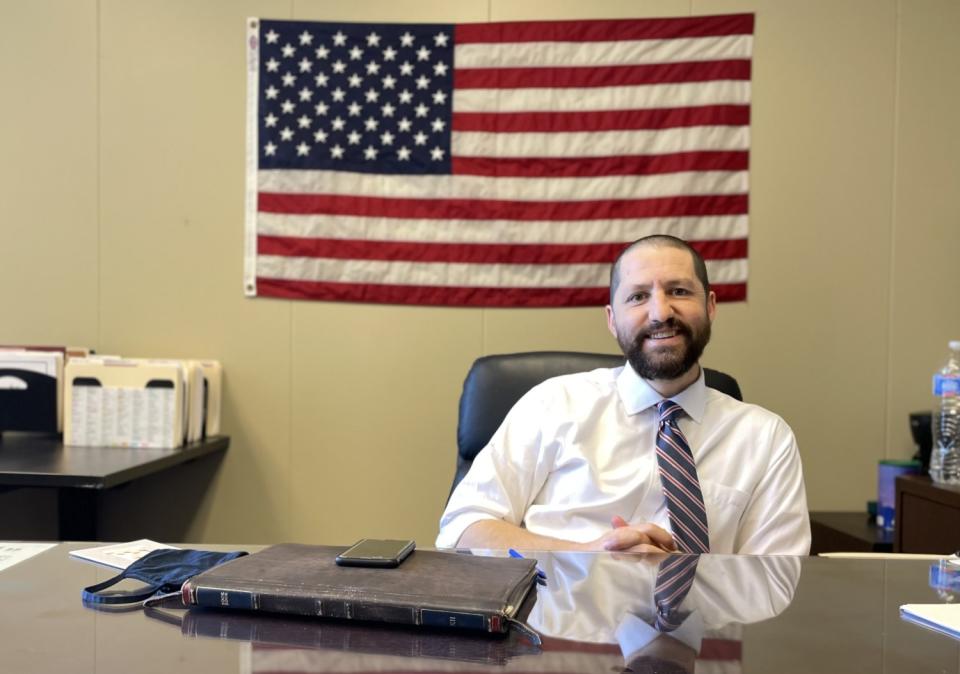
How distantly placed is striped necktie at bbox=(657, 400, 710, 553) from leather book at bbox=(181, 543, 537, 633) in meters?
0.81

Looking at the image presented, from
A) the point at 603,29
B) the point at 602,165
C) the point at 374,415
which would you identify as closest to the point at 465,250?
→ the point at 602,165

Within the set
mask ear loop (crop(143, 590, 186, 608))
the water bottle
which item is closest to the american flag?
the water bottle

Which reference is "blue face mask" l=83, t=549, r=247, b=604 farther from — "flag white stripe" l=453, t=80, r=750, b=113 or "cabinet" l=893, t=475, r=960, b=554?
"flag white stripe" l=453, t=80, r=750, b=113

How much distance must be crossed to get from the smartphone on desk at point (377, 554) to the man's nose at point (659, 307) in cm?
99

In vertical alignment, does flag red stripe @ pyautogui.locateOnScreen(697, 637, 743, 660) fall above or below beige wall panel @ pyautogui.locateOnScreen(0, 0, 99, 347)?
below

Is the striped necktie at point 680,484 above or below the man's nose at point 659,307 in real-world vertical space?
below

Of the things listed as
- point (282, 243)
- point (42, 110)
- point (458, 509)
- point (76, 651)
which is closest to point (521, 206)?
point (282, 243)

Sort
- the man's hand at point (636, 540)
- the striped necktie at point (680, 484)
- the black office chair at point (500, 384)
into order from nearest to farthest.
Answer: the man's hand at point (636, 540) < the striped necktie at point (680, 484) < the black office chair at point (500, 384)

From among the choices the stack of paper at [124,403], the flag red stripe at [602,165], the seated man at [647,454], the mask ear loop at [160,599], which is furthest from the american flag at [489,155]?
the mask ear loop at [160,599]

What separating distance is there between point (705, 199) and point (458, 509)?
1.63m

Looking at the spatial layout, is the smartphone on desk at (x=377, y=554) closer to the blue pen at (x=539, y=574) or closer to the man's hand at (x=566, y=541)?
the blue pen at (x=539, y=574)

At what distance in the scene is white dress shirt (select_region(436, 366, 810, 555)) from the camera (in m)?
1.68

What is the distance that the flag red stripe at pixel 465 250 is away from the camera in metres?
2.84

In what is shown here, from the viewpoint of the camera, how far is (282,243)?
287 cm
